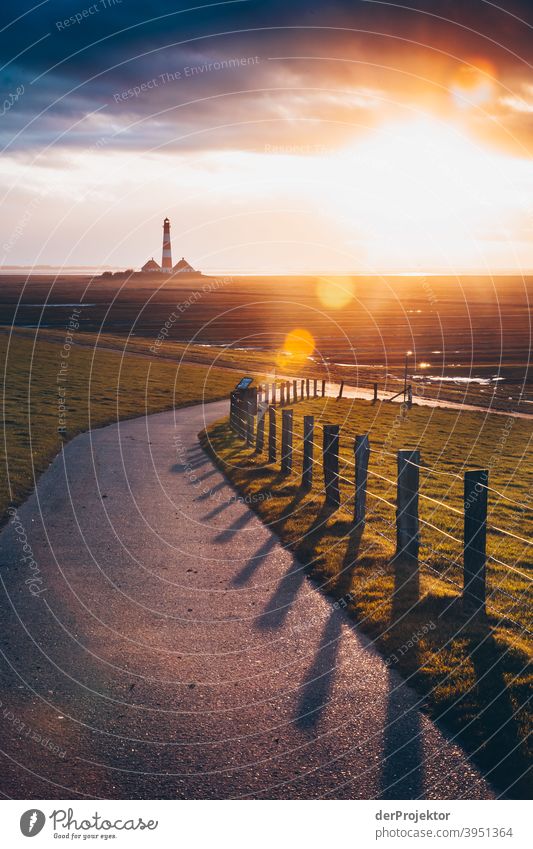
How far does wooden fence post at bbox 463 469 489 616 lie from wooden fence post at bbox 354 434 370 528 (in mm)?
3992

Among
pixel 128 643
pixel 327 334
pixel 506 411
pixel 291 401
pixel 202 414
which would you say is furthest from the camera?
pixel 327 334

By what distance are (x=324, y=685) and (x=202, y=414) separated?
1028 inches

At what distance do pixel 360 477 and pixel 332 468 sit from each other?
1855mm

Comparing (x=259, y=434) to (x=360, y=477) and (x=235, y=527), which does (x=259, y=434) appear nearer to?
(x=235, y=527)

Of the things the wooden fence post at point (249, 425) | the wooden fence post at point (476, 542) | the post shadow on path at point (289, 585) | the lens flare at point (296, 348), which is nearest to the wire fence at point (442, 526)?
the wooden fence post at point (476, 542)

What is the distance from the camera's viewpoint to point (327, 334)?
350 feet

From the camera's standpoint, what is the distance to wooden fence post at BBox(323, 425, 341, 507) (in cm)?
1511

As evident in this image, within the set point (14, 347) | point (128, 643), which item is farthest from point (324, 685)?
point (14, 347)

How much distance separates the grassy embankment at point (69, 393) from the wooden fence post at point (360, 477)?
5858 millimetres

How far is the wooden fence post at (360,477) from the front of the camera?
44.3 feet

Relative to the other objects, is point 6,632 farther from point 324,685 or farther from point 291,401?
point 291,401

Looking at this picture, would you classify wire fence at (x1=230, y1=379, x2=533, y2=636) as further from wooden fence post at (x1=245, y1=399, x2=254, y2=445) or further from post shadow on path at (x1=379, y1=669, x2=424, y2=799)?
post shadow on path at (x1=379, y1=669, x2=424, y2=799)

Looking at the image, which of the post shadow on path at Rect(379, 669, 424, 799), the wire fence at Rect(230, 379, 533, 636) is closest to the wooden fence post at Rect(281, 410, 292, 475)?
the wire fence at Rect(230, 379, 533, 636)

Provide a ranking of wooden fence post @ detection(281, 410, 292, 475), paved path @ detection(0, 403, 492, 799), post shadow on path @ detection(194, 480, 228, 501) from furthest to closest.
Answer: wooden fence post @ detection(281, 410, 292, 475), post shadow on path @ detection(194, 480, 228, 501), paved path @ detection(0, 403, 492, 799)
